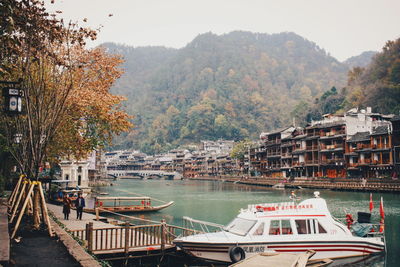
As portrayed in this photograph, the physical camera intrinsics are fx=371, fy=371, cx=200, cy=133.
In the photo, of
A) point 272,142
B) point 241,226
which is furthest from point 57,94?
point 272,142

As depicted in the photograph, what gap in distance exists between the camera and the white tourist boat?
16172 millimetres

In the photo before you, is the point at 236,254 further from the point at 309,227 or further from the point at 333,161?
the point at 333,161

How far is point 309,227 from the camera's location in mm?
17047

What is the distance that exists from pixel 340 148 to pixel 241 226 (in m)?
65.4

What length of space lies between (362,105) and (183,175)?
85.3m

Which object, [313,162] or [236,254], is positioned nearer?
[236,254]

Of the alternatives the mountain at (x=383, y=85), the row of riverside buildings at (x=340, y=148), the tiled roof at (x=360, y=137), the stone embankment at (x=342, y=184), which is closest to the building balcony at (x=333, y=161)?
the row of riverside buildings at (x=340, y=148)

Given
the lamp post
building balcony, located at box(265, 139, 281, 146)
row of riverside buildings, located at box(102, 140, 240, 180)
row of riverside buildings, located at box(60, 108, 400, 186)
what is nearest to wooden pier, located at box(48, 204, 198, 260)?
the lamp post

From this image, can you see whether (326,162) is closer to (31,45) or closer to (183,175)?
(31,45)

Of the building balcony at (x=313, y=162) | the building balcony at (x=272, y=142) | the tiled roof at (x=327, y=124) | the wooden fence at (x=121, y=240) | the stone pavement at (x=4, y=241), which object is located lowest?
the wooden fence at (x=121, y=240)

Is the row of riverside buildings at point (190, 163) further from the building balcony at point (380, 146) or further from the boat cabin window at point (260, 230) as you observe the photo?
the boat cabin window at point (260, 230)

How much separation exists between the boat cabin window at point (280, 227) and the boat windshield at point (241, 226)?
2.72 ft

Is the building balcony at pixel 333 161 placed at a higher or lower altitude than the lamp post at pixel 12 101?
lower

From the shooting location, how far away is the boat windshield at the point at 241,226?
16.7m
